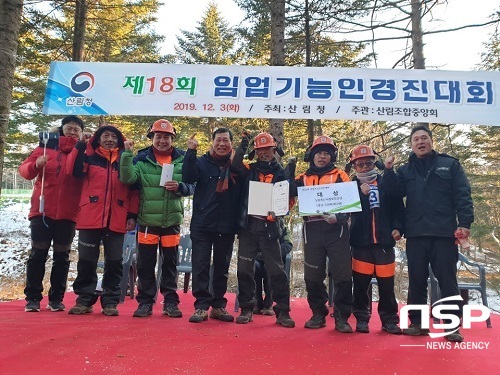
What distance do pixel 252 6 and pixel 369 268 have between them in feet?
22.8

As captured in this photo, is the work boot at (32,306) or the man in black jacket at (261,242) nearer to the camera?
the man in black jacket at (261,242)

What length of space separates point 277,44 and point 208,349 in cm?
508

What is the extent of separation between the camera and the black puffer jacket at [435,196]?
3.35 m

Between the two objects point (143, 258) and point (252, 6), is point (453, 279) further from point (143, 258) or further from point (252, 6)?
point (252, 6)

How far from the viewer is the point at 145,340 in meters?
2.84

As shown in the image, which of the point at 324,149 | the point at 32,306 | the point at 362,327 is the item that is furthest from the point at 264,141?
the point at 32,306

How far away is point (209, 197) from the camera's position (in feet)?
12.4

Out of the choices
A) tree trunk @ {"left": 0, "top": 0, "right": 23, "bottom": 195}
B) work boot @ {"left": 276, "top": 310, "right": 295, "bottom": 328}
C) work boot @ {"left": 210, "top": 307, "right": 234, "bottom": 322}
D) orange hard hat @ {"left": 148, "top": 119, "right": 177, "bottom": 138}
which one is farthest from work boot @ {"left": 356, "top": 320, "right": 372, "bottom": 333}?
tree trunk @ {"left": 0, "top": 0, "right": 23, "bottom": 195}

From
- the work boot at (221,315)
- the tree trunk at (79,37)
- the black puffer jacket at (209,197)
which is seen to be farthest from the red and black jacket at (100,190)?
the tree trunk at (79,37)

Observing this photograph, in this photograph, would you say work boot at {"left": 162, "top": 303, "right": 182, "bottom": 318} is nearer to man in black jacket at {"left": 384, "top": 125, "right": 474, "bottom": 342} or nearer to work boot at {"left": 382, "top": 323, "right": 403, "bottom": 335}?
work boot at {"left": 382, "top": 323, "right": 403, "bottom": 335}

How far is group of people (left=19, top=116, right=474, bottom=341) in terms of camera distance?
356 cm

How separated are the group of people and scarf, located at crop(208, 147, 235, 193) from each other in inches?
0.4

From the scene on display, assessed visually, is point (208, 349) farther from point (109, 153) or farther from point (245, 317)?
point (109, 153)

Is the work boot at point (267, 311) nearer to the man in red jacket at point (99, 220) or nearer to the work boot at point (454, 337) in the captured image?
the man in red jacket at point (99, 220)
